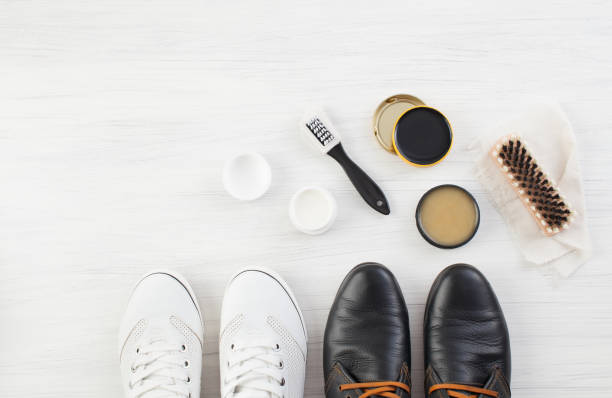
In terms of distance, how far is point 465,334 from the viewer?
3.07ft

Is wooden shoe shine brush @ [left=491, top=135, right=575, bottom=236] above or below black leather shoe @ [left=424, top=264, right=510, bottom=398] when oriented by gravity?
above

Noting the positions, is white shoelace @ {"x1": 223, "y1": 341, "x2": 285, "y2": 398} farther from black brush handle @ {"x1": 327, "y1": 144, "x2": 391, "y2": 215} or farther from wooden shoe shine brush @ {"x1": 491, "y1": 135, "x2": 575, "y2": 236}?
wooden shoe shine brush @ {"x1": 491, "y1": 135, "x2": 575, "y2": 236}

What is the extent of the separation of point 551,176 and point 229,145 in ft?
2.14

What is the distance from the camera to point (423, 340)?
0.97m

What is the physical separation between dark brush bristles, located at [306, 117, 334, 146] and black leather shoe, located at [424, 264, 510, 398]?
1.14ft

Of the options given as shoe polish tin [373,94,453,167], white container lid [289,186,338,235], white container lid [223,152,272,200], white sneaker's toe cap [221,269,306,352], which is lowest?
white sneaker's toe cap [221,269,306,352]

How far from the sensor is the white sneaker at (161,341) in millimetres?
919

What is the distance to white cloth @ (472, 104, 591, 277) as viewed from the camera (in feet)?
3.05

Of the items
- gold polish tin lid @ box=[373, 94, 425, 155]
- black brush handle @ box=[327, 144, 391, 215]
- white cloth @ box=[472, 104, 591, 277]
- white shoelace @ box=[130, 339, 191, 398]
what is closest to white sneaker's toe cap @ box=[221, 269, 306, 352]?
white shoelace @ box=[130, 339, 191, 398]

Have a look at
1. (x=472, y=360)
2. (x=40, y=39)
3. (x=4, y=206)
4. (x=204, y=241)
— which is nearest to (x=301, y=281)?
(x=204, y=241)

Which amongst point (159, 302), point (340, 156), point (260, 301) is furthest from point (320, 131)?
point (159, 302)

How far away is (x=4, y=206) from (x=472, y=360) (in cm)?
101

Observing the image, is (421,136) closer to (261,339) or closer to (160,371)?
(261,339)

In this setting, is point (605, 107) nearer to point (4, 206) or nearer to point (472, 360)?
point (472, 360)
